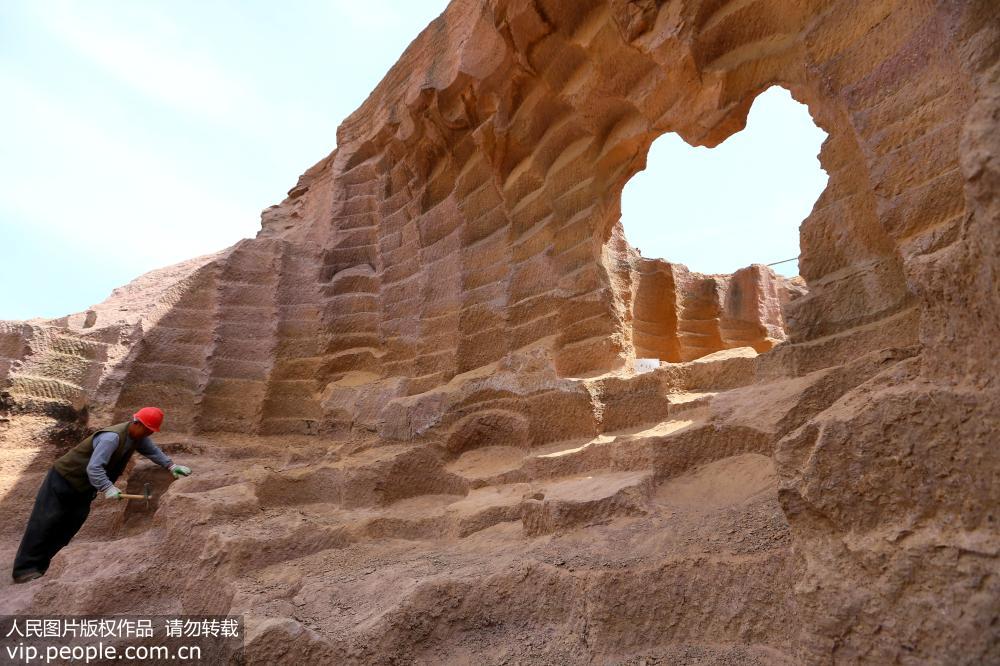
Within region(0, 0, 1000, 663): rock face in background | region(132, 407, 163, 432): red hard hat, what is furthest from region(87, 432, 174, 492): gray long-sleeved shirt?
region(0, 0, 1000, 663): rock face in background

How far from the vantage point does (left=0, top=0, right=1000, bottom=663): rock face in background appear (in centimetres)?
188

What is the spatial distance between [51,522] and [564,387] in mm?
3880

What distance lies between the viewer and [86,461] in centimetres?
502

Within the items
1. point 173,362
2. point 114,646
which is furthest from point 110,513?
point 114,646

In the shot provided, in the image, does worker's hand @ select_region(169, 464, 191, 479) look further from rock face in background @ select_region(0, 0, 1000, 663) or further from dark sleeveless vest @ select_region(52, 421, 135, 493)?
dark sleeveless vest @ select_region(52, 421, 135, 493)

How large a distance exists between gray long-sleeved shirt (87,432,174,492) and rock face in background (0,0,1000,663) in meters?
0.34

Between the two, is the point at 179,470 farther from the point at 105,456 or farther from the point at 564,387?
the point at 564,387

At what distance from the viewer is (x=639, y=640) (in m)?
2.43

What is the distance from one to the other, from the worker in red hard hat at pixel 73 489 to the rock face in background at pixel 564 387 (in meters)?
0.20

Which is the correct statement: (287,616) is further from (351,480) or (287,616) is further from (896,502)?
(896,502)

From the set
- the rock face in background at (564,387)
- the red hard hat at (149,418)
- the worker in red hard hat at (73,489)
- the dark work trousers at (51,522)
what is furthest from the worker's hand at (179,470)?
the dark work trousers at (51,522)

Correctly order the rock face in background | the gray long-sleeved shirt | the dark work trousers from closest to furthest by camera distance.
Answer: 1. the rock face in background
2. the dark work trousers
3. the gray long-sleeved shirt

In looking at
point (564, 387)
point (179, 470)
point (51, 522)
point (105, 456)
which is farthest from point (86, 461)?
point (564, 387)

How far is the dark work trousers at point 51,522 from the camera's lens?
467cm
